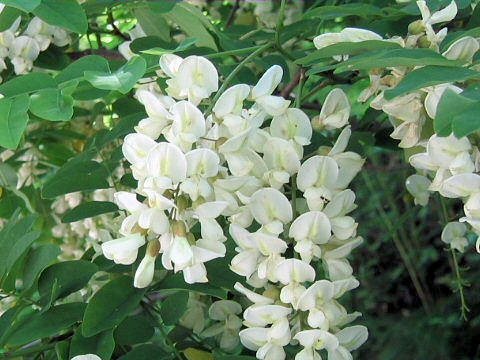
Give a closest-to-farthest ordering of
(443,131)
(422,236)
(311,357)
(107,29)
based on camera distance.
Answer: (443,131) < (311,357) < (107,29) < (422,236)

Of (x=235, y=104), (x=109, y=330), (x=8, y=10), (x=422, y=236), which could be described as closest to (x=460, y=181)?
(x=235, y=104)

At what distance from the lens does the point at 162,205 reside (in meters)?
0.62

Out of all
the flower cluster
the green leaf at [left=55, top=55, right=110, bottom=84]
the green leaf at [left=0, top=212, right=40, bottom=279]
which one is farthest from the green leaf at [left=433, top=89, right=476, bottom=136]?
the flower cluster

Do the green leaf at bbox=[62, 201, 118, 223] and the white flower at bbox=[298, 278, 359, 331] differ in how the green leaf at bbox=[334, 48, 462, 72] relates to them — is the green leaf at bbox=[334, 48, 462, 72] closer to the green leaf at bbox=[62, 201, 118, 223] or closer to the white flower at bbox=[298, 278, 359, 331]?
the white flower at bbox=[298, 278, 359, 331]

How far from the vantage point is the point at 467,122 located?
544 mm

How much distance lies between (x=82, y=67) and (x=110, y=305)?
23 centimetres

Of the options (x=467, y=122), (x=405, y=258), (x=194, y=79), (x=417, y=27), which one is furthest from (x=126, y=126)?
(x=405, y=258)

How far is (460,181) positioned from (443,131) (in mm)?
64

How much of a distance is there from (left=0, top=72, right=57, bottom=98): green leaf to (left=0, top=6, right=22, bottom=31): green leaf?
0.17 metres

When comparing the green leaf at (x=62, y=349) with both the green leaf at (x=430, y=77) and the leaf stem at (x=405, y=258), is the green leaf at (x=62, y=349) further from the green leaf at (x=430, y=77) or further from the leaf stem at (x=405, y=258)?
the leaf stem at (x=405, y=258)

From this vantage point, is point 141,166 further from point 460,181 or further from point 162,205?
point 460,181

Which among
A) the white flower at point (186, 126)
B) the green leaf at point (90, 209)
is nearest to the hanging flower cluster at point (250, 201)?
the white flower at point (186, 126)

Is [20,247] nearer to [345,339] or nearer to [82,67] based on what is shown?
[82,67]

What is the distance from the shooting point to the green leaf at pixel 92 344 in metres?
0.77
